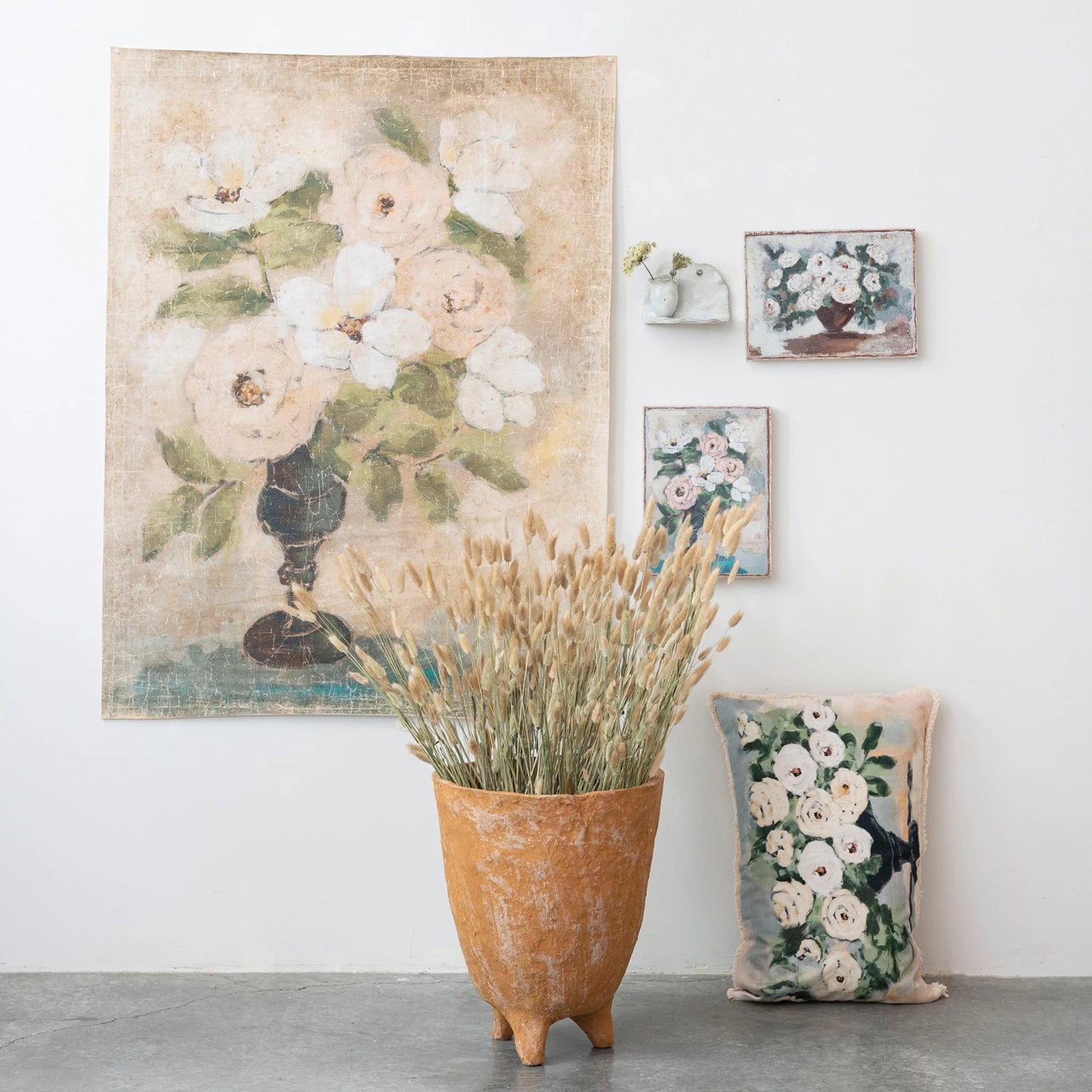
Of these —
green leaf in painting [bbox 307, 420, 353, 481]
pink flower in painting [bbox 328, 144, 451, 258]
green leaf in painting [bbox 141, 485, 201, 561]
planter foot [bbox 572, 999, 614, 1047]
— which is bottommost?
planter foot [bbox 572, 999, 614, 1047]

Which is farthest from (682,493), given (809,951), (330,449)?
(809,951)

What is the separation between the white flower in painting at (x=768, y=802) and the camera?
87.9 inches

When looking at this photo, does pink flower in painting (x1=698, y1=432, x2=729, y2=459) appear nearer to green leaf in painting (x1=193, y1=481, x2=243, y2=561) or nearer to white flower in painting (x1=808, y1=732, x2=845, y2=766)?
white flower in painting (x1=808, y1=732, x2=845, y2=766)

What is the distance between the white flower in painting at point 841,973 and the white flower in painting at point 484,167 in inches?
67.3

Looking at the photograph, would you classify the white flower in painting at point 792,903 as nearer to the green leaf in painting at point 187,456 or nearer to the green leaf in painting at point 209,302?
the green leaf in painting at point 187,456

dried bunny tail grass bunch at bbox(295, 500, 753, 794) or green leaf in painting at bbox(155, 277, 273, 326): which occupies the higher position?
green leaf in painting at bbox(155, 277, 273, 326)

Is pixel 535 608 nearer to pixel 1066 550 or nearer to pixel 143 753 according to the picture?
pixel 143 753

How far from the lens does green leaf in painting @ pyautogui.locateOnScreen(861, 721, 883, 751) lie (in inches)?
88.2

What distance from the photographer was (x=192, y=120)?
7.65 ft

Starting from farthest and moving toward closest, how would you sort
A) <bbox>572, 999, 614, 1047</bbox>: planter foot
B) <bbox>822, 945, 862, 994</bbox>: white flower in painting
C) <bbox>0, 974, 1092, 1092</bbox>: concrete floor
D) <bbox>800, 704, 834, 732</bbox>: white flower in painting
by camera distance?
<bbox>800, 704, 834, 732</bbox>: white flower in painting, <bbox>822, 945, 862, 994</bbox>: white flower in painting, <bbox>572, 999, 614, 1047</bbox>: planter foot, <bbox>0, 974, 1092, 1092</bbox>: concrete floor

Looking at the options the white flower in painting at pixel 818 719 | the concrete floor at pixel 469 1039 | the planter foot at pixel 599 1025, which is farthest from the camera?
the white flower in painting at pixel 818 719

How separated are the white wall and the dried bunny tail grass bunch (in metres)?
0.44

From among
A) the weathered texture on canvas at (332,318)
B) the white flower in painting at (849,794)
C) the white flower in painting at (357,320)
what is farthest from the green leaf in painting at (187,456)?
the white flower in painting at (849,794)

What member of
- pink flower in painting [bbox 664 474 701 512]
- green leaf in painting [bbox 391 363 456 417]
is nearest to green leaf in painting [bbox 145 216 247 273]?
green leaf in painting [bbox 391 363 456 417]
